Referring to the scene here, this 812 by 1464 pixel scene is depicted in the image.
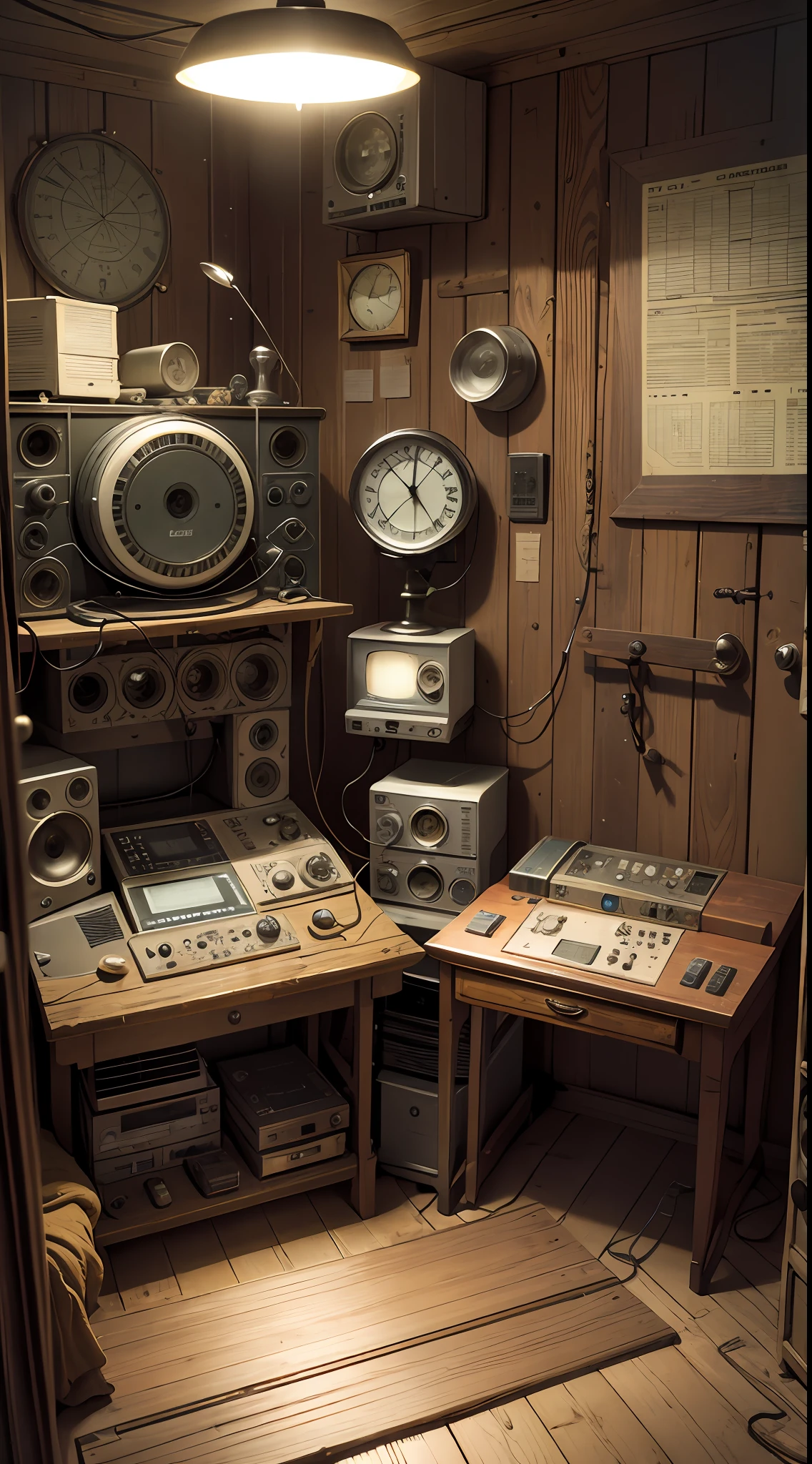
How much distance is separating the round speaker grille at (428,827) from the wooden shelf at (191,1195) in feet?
2.62

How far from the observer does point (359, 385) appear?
11.0 ft

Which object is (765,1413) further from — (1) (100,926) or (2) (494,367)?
(2) (494,367)

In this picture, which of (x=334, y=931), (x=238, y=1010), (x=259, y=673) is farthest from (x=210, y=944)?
(x=259, y=673)

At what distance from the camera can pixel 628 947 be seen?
8.84 feet

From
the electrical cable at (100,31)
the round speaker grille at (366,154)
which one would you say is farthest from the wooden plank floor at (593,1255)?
the electrical cable at (100,31)

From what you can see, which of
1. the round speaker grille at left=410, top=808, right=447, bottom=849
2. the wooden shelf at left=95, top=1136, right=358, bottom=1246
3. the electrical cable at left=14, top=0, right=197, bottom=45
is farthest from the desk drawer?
the electrical cable at left=14, top=0, right=197, bottom=45

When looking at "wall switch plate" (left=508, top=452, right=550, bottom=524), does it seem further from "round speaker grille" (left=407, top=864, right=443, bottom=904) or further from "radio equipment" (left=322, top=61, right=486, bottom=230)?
"round speaker grille" (left=407, top=864, right=443, bottom=904)

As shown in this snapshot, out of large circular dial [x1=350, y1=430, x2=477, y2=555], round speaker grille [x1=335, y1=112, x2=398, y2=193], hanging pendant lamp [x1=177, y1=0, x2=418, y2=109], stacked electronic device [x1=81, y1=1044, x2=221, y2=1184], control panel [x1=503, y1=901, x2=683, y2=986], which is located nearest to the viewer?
hanging pendant lamp [x1=177, y1=0, x2=418, y2=109]

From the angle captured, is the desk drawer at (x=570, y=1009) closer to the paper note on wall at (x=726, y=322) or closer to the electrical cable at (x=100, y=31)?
the paper note on wall at (x=726, y=322)

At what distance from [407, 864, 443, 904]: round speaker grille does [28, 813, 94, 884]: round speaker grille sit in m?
0.83

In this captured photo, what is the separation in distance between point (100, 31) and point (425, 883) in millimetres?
2185

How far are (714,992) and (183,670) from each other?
148 cm

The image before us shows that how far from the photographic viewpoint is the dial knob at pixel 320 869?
3.02 metres

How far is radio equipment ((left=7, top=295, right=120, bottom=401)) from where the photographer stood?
2.67 meters
